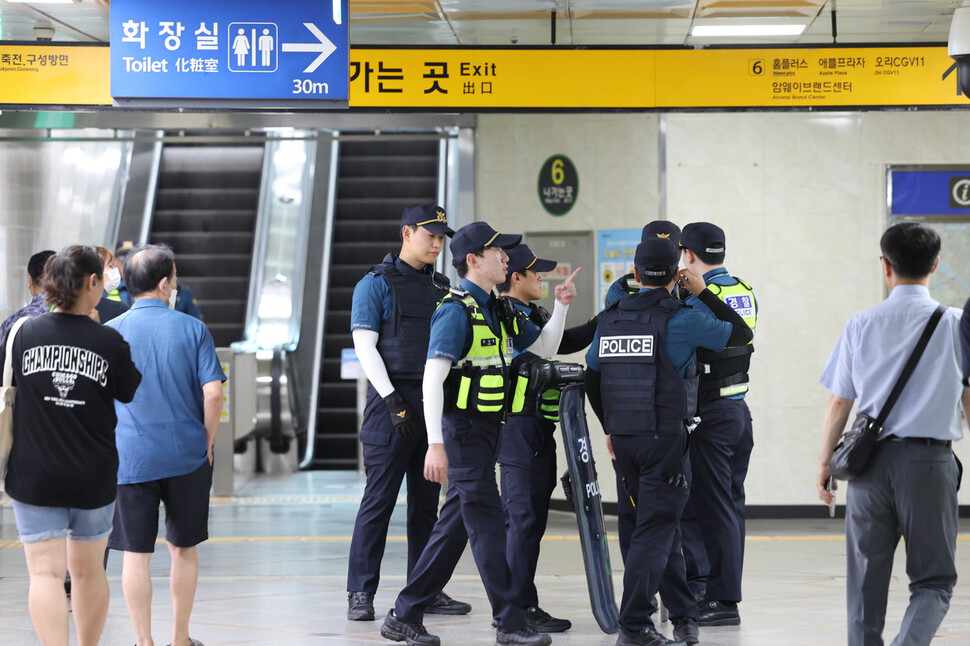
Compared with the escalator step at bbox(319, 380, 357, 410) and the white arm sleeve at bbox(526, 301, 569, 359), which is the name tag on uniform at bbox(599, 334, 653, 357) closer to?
the white arm sleeve at bbox(526, 301, 569, 359)

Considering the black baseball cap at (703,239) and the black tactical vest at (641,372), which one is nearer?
the black tactical vest at (641,372)

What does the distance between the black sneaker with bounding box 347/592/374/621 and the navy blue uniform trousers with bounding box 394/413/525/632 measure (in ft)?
1.88

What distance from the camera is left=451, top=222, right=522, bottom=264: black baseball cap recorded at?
4707mm

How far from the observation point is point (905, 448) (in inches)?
146

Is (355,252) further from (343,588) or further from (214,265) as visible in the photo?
(343,588)

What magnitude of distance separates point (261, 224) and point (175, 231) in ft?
3.80

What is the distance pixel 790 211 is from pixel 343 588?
4.26 metres

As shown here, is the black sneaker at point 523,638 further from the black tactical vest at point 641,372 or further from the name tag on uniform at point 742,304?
the name tag on uniform at point 742,304

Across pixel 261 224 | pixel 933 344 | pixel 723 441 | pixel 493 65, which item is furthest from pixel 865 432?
pixel 261 224

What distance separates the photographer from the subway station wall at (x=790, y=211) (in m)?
8.28

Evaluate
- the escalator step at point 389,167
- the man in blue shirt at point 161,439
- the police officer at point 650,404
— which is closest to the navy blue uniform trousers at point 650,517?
the police officer at point 650,404

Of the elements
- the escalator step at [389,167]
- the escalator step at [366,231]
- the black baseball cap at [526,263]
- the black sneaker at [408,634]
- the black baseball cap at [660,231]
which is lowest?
Result: the black sneaker at [408,634]

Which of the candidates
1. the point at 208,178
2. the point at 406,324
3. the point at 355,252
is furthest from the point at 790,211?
the point at 208,178

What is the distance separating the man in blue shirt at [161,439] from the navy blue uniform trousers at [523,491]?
1.30 m
